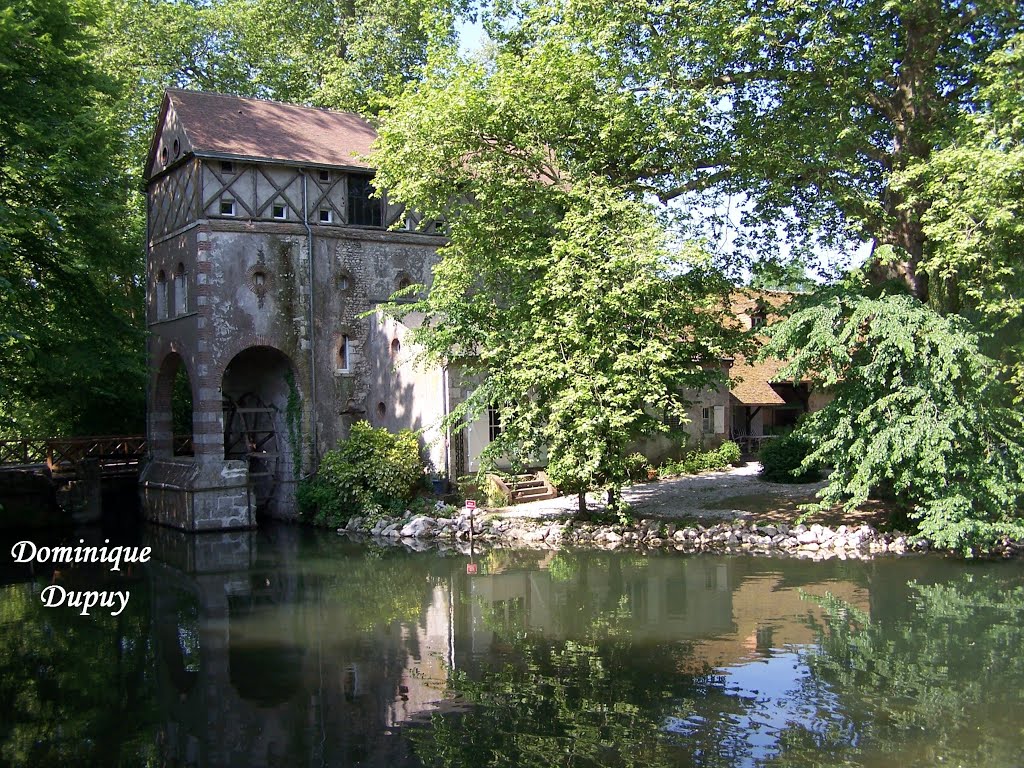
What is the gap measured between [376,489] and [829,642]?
46.0 feet

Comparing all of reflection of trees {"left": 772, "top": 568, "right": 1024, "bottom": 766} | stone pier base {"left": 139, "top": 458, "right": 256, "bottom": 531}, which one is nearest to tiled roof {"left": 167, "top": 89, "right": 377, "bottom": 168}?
stone pier base {"left": 139, "top": 458, "right": 256, "bottom": 531}

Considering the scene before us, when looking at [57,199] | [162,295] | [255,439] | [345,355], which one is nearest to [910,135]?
[345,355]

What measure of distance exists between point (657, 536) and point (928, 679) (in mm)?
9483

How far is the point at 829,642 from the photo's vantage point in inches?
448

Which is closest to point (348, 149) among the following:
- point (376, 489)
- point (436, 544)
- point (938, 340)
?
point (376, 489)

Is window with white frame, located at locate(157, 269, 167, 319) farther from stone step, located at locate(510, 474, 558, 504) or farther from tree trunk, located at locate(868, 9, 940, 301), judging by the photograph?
tree trunk, located at locate(868, 9, 940, 301)

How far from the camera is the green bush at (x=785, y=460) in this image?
79.4ft

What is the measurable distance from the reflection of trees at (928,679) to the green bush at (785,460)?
1001cm

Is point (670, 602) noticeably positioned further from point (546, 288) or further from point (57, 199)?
point (57, 199)

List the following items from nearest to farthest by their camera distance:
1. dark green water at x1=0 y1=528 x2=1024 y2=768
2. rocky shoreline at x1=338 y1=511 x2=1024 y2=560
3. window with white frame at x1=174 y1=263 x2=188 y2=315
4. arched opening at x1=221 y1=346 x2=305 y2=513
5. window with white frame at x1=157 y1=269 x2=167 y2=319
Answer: dark green water at x1=0 y1=528 x2=1024 y2=768 < rocky shoreline at x1=338 y1=511 x2=1024 y2=560 < window with white frame at x1=174 y1=263 x2=188 y2=315 < arched opening at x1=221 y1=346 x2=305 y2=513 < window with white frame at x1=157 y1=269 x2=167 y2=319

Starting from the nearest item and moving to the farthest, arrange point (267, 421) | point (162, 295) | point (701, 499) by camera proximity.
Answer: point (701, 499), point (162, 295), point (267, 421)

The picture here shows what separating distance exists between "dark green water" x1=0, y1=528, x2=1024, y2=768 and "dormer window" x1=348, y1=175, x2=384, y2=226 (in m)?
12.3

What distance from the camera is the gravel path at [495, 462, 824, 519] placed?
21.1 meters

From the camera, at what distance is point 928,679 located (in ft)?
32.6
